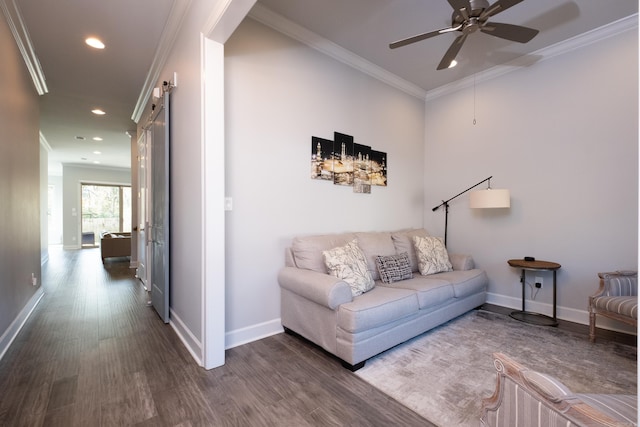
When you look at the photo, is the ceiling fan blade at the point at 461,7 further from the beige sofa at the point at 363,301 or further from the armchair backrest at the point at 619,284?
the armchair backrest at the point at 619,284

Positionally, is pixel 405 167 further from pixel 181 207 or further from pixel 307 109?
pixel 181 207

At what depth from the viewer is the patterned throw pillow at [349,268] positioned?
8.12ft

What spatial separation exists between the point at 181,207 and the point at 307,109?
1585mm

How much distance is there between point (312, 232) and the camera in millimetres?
3092

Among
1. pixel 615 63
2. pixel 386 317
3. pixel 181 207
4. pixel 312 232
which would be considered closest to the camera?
pixel 386 317

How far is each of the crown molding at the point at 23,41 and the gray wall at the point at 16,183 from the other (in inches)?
2.9

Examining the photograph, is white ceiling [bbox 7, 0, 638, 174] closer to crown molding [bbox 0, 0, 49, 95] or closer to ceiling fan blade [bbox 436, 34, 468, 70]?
crown molding [bbox 0, 0, 49, 95]

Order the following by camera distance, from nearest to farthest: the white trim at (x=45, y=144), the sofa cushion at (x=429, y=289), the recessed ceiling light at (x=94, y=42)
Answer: the sofa cushion at (x=429, y=289) → the recessed ceiling light at (x=94, y=42) → the white trim at (x=45, y=144)

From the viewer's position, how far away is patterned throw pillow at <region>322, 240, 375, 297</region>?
247 cm

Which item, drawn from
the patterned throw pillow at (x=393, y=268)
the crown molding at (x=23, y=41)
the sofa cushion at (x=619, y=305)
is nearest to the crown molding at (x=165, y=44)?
the crown molding at (x=23, y=41)

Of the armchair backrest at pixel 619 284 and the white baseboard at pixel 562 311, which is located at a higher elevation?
the armchair backrest at pixel 619 284

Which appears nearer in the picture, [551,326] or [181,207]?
[181,207]

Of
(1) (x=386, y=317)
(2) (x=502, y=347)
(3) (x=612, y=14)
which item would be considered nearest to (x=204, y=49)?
(1) (x=386, y=317)

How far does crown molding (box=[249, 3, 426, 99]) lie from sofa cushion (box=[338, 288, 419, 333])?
101 inches
